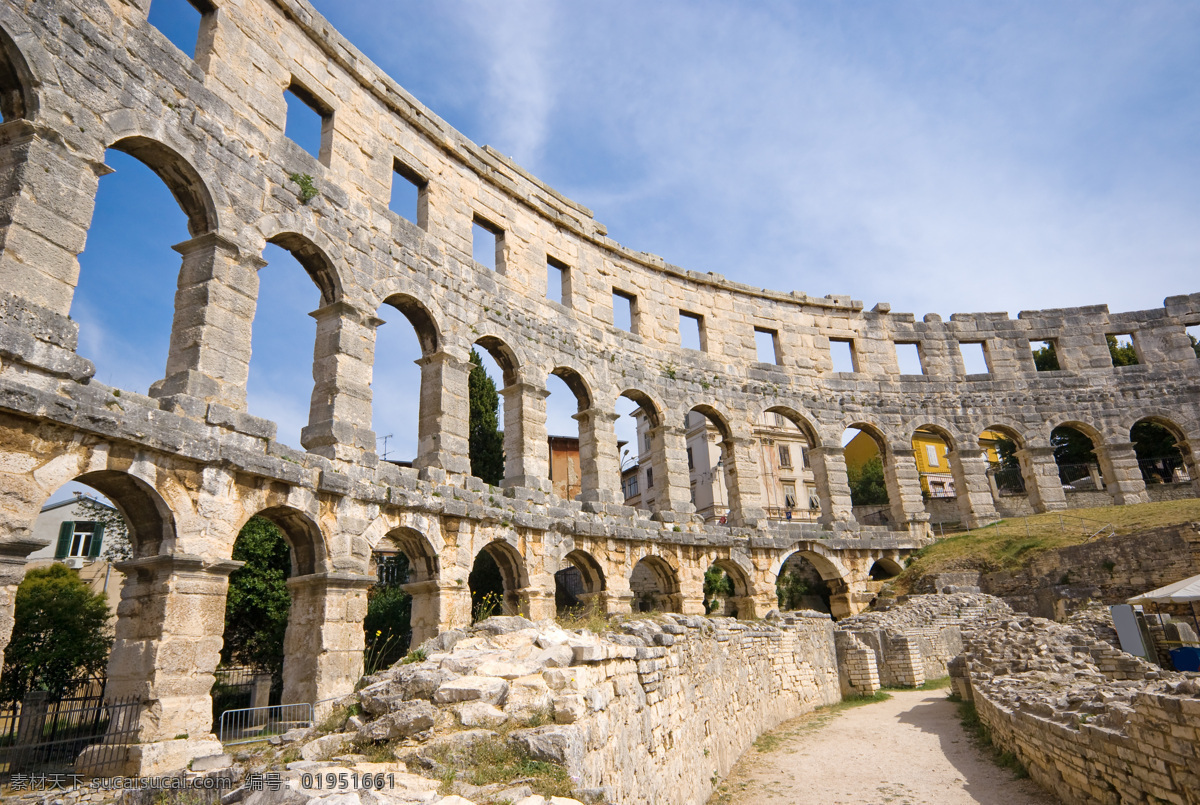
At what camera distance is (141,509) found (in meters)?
8.23

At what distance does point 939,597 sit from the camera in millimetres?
17859

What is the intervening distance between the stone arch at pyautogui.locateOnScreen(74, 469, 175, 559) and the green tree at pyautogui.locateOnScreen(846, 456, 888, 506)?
3689 cm

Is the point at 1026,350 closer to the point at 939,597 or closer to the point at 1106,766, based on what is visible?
the point at 939,597

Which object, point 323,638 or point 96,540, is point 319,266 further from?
point 96,540

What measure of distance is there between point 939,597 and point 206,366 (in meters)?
17.1

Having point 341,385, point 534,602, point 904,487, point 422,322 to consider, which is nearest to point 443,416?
point 422,322

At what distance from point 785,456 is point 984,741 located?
1121 inches

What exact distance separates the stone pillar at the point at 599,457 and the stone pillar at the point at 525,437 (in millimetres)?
1611

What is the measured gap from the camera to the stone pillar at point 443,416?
12820 millimetres

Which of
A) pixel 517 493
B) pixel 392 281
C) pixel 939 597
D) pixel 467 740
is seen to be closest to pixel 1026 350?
pixel 939 597

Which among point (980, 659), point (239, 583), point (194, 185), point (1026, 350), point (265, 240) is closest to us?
point (194, 185)

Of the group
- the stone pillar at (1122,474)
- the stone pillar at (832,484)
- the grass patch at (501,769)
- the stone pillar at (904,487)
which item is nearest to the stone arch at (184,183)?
the grass patch at (501,769)

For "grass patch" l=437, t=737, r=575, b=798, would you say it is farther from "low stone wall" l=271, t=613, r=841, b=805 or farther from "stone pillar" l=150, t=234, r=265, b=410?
"stone pillar" l=150, t=234, r=265, b=410

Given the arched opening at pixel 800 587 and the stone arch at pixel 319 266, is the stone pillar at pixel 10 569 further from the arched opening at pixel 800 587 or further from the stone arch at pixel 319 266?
the arched opening at pixel 800 587
